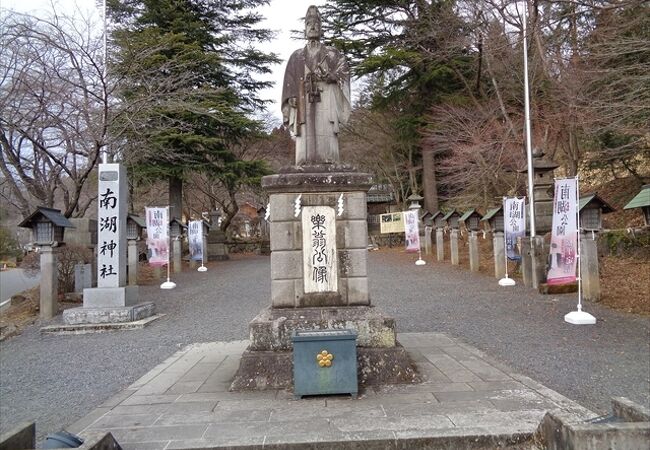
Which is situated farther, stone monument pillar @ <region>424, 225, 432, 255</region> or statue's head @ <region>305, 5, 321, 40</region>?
stone monument pillar @ <region>424, 225, 432, 255</region>

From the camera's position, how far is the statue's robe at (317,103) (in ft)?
19.6

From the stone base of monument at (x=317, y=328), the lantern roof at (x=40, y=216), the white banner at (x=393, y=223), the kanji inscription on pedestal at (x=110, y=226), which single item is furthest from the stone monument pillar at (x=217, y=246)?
the stone base of monument at (x=317, y=328)

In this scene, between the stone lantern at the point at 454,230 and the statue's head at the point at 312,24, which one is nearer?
the statue's head at the point at 312,24

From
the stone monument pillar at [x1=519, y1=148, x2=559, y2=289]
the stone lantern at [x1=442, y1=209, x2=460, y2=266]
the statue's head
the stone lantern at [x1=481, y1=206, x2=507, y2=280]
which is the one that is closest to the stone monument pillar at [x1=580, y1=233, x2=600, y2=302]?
the stone monument pillar at [x1=519, y1=148, x2=559, y2=289]

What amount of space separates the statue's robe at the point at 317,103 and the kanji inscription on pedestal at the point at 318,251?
80 cm

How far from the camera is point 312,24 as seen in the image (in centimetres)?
604

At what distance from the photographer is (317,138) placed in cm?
596

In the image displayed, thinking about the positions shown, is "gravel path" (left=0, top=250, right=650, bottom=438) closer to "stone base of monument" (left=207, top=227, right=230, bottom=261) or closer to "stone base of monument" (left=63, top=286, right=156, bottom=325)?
"stone base of monument" (left=63, top=286, right=156, bottom=325)

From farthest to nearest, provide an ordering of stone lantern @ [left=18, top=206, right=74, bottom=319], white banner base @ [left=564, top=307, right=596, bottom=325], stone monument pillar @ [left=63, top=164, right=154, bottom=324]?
stone lantern @ [left=18, top=206, right=74, bottom=319]
stone monument pillar @ [left=63, top=164, right=154, bottom=324]
white banner base @ [left=564, top=307, right=596, bottom=325]

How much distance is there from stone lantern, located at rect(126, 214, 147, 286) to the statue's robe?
40.5 ft

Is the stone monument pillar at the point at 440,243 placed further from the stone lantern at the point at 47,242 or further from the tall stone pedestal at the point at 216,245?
the stone lantern at the point at 47,242

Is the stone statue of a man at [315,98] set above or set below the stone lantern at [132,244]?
above

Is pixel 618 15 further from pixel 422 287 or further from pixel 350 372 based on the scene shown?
pixel 350 372

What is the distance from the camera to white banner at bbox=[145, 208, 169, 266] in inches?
647
